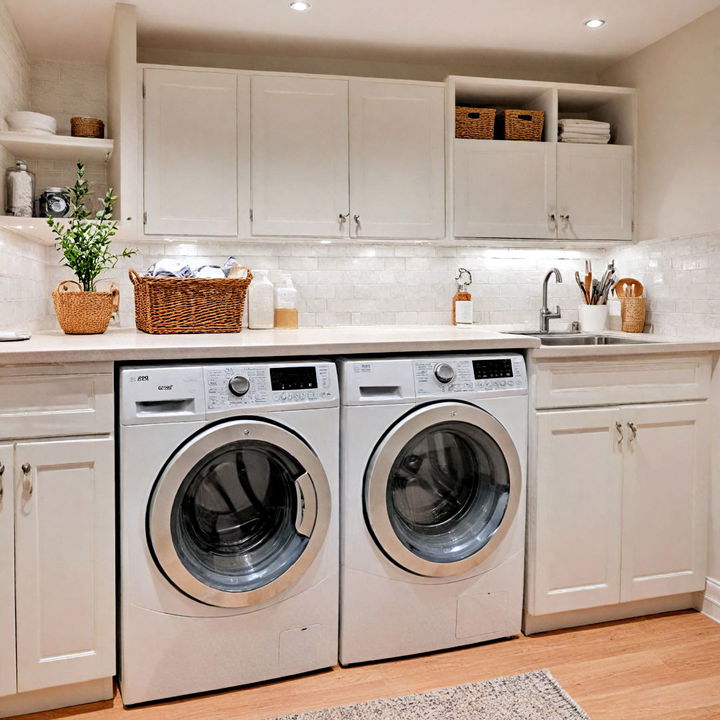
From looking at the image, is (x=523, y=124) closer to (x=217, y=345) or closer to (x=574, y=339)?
(x=574, y=339)

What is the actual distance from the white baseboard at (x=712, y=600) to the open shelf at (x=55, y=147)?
2.96 m

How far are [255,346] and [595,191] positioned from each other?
199 centimetres

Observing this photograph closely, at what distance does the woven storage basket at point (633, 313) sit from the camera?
3.13m

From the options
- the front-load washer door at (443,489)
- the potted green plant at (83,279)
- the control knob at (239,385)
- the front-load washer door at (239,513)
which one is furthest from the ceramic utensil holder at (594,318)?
the potted green plant at (83,279)

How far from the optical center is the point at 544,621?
2.51m

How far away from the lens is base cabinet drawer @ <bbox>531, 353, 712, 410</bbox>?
245cm

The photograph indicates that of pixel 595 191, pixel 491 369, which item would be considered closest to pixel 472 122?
pixel 595 191

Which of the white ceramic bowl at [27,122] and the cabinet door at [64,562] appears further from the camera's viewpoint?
the white ceramic bowl at [27,122]

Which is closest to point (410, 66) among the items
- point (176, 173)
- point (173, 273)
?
point (176, 173)

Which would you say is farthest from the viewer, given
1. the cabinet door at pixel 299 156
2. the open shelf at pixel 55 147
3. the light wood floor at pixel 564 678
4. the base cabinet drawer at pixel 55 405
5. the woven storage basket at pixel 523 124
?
the woven storage basket at pixel 523 124

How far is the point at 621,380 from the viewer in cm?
253

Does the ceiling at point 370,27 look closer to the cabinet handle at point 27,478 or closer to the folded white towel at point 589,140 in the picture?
the folded white towel at point 589,140

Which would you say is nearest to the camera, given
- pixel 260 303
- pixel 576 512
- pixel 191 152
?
pixel 576 512

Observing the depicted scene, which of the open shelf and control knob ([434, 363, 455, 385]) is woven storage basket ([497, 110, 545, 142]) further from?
the open shelf
